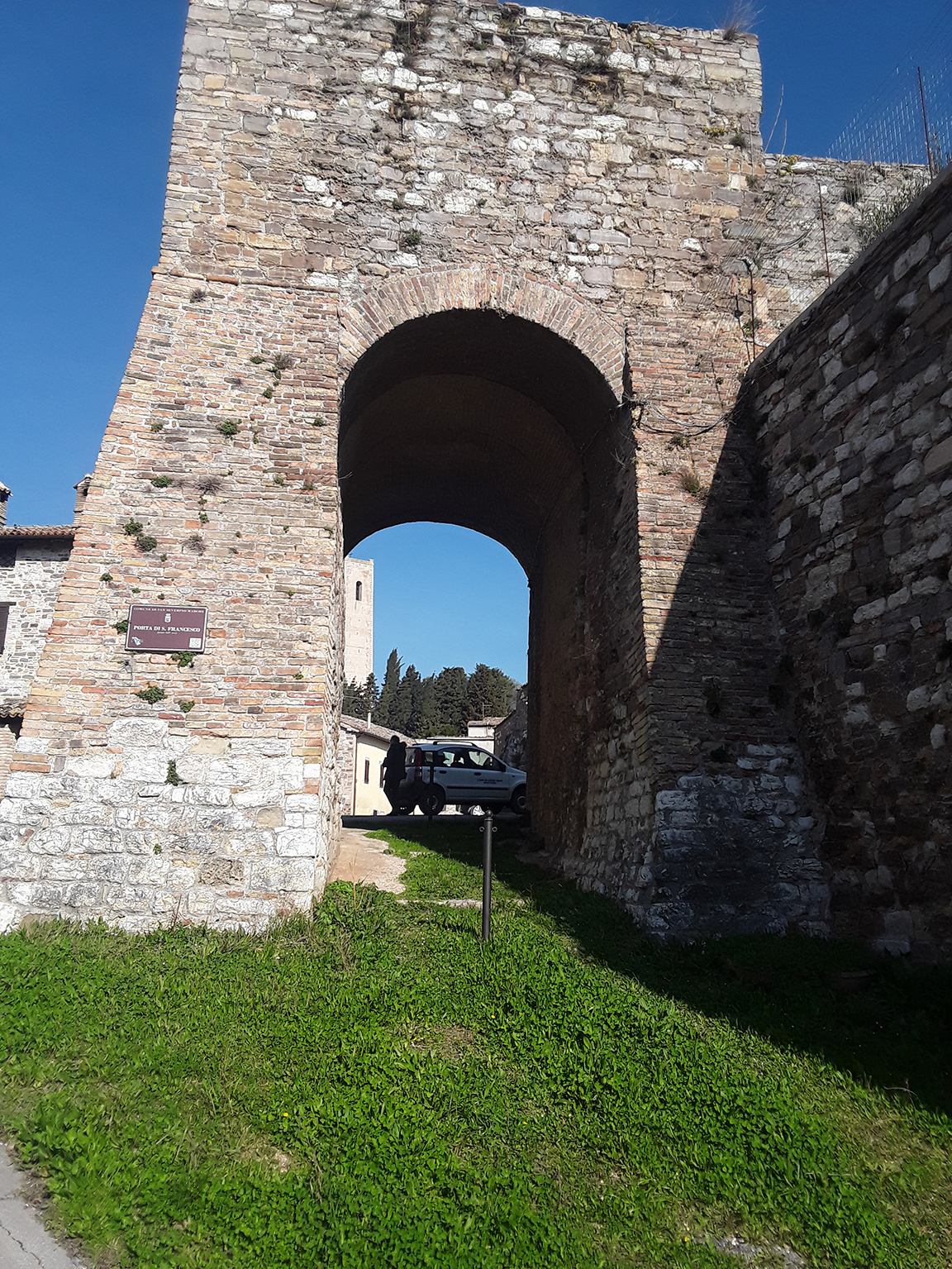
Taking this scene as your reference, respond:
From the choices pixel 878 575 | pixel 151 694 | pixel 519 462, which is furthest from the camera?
pixel 519 462

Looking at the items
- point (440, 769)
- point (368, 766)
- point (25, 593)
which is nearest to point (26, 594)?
point (25, 593)

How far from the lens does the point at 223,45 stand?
838 cm

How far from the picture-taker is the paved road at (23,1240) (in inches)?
120

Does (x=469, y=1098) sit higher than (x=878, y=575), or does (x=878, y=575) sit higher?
(x=878, y=575)

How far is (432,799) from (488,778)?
1.19 m

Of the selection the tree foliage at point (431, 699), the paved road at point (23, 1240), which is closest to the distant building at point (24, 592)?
the paved road at point (23, 1240)

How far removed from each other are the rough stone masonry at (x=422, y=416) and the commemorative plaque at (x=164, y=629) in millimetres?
105

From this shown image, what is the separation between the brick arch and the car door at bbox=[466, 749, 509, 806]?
9099 millimetres

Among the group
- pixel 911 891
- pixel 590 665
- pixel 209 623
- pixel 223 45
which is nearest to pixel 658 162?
pixel 223 45

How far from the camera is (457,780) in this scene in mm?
15547

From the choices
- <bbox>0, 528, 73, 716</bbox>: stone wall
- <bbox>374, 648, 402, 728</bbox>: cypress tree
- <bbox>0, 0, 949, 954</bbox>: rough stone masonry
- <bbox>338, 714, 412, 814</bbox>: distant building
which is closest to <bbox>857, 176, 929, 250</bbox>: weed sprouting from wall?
<bbox>0, 0, 949, 954</bbox>: rough stone masonry

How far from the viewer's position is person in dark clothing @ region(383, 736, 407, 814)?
49.8ft

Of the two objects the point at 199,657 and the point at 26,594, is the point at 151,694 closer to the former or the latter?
the point at 199,657

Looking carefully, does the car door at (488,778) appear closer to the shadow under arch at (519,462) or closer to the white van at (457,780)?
the white van at (457,780)
